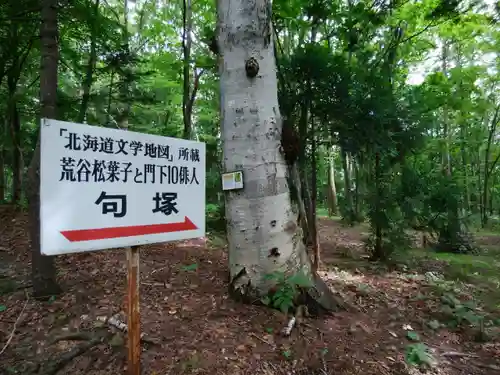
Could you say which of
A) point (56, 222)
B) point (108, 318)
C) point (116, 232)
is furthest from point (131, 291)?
point (108, 318)

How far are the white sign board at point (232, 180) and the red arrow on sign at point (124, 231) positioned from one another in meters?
1.08

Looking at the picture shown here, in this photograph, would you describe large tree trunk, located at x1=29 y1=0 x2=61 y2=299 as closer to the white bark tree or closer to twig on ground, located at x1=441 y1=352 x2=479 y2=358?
the white bark tree

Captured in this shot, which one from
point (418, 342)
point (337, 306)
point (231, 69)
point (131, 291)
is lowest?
point (418, 342)

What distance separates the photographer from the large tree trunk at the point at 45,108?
10.9 feet

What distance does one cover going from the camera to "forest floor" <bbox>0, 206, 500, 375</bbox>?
2434 mm

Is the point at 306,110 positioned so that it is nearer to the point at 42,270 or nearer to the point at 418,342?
the point at 418,342

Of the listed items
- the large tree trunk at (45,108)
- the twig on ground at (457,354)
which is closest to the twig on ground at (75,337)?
the large tree trunk at (45,108)

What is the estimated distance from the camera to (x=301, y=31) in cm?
644

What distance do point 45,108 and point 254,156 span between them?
222 cm

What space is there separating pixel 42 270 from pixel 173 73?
6086 millimetres

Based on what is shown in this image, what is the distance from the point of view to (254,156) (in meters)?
3.26

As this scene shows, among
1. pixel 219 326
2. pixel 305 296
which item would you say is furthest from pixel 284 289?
pixel 219 326

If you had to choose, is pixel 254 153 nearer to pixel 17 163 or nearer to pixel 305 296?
pixel 305 296

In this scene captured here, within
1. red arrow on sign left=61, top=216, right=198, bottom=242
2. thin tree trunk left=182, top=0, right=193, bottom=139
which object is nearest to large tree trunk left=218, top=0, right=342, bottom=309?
red arrow on sign left=61, top=216, right=198, bottom=242
